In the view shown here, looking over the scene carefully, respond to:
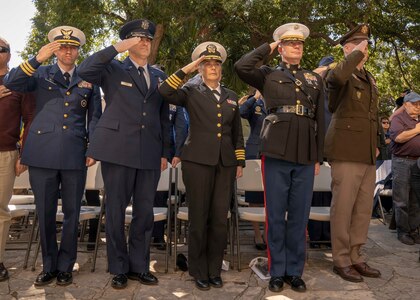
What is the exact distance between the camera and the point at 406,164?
599 centimetres

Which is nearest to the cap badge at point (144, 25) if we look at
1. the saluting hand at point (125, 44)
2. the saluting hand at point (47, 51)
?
the saluting hand at point (125, 44)

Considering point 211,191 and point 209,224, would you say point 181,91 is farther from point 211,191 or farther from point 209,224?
point 209,224

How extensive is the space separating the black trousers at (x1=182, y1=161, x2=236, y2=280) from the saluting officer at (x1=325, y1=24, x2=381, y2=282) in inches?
40.9

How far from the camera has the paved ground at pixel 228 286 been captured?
361cm

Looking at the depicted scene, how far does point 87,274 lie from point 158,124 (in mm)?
1510

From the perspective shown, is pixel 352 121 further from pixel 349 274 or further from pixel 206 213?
pixel 206 213

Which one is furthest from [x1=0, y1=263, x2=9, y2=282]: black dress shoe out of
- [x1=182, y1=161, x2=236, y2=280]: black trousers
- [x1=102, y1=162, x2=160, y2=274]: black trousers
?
[x1=182, y1=161, x2=236, y2=280]: black trousers

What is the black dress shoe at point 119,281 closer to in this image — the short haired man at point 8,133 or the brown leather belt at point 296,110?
the short haired man at point 8,133

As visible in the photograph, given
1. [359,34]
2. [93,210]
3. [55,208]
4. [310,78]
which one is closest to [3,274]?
[55,208]

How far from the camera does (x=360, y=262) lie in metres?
4.23

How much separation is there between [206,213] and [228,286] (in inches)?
25.4

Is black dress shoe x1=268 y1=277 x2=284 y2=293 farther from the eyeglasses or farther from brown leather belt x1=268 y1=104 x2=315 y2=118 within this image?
the eyeglasses

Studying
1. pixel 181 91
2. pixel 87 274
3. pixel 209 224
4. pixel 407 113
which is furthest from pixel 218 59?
pixel 407 113

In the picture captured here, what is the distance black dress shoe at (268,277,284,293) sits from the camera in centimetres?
373
